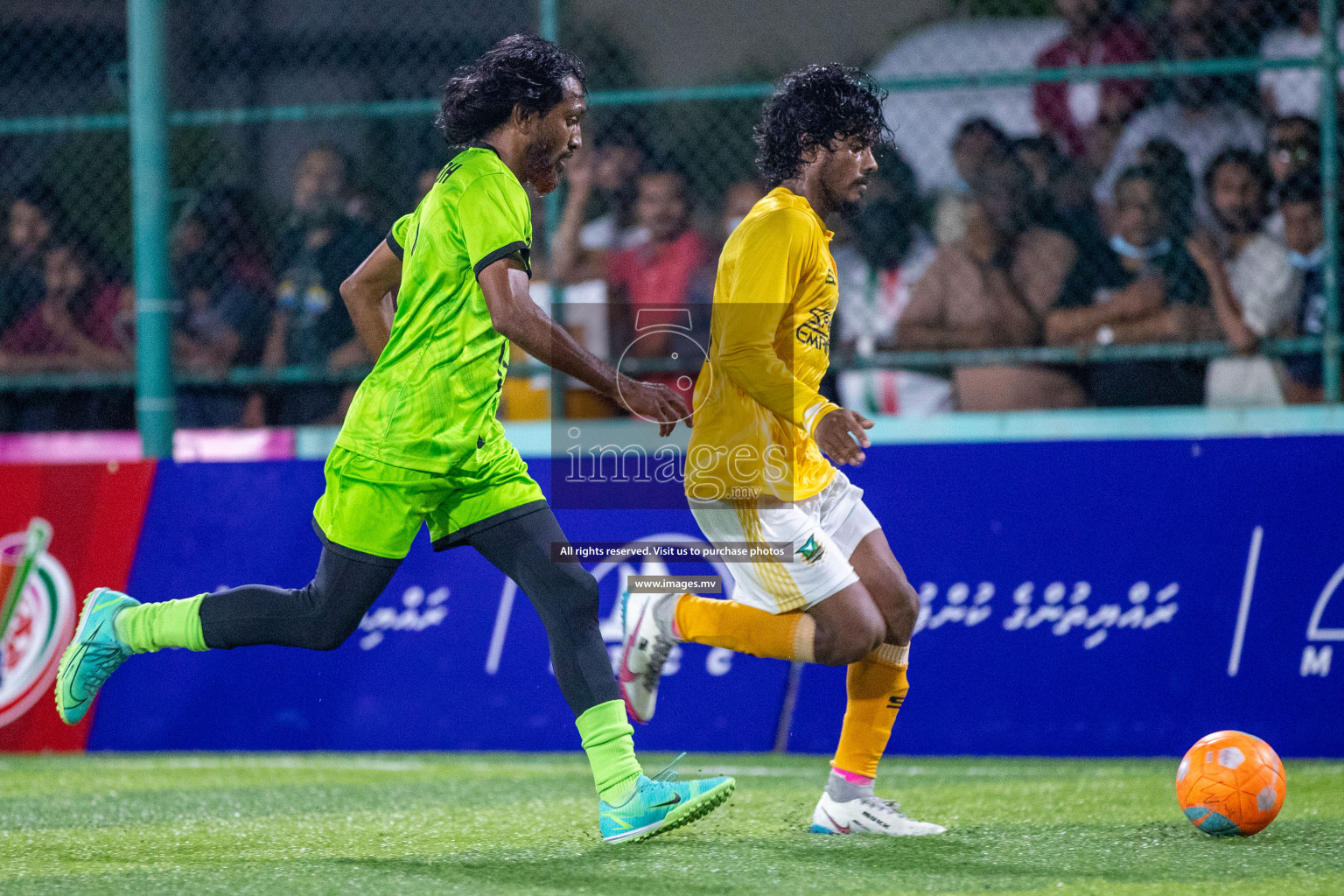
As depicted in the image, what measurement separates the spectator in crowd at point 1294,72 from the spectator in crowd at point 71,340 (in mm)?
5662

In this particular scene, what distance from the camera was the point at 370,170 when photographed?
28.0ft

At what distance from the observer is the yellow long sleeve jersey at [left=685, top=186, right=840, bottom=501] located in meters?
4.33

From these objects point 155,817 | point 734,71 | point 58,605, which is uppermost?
point 734,71

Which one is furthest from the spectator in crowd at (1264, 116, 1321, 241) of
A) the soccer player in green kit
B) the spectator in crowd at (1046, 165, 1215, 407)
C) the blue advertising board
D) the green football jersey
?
the green football jersey

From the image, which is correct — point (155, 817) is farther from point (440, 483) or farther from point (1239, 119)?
point (1239, 119)

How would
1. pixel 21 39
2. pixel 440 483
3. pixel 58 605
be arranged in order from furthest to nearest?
pixel 21 39 < pixel 58 605 < pixel 440 483

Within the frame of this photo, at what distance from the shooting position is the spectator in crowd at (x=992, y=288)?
7230 millimetres

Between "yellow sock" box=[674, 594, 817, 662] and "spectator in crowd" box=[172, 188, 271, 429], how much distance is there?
409cm

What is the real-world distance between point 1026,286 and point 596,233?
2.13 meters

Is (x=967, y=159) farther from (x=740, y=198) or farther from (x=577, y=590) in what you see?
(x=577, y=590)

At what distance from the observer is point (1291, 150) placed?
23.6 ft

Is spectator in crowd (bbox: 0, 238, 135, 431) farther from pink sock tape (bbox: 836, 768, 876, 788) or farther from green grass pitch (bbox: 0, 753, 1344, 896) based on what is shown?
pink sock tape (bbox: 836, 768, 876, 788)

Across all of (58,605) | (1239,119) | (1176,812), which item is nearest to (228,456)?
(58,605)

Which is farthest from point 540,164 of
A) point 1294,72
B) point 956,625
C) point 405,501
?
point 1294,72
